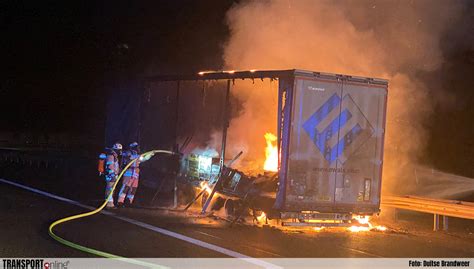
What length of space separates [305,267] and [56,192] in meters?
8.93

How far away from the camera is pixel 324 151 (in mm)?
9219

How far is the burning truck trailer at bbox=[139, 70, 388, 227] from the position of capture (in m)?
8.98

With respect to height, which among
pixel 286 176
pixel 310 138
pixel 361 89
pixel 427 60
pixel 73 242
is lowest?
pixel 73 242

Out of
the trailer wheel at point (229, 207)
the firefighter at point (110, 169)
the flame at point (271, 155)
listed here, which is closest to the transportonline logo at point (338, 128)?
the flame at point (271, 155)

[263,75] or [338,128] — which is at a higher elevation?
[263,75]

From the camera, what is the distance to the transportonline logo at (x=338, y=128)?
9.15 meters

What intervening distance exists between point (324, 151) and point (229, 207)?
2375mm

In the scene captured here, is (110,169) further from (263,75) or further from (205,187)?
(263,75)

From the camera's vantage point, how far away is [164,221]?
31.6 feet

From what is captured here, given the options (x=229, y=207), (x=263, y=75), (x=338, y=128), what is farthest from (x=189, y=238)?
(x=263, y=75)

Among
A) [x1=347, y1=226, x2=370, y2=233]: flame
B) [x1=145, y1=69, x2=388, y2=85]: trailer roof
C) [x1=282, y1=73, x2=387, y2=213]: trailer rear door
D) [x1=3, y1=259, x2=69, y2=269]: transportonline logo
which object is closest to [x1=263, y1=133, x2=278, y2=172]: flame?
[x1=282, y1=73, x2=387, y2=213]: trailer rear door

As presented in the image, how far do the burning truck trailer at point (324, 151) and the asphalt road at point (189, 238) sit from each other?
0.42m

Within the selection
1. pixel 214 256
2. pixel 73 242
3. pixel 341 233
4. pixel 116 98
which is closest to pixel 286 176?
pixel 341 233

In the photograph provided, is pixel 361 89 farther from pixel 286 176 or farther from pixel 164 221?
pixel 164 221
